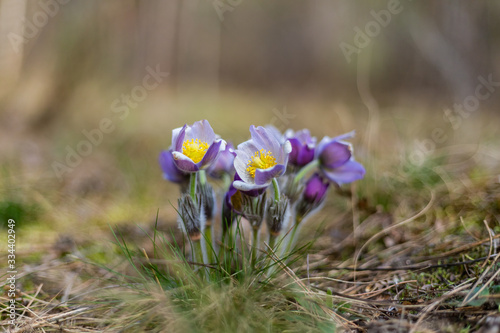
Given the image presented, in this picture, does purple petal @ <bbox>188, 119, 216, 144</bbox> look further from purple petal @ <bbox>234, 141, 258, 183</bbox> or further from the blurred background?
the blurred background

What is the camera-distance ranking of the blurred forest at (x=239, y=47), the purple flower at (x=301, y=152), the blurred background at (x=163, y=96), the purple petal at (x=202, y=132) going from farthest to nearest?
the blurred forest at (x=239, y=47)
the blurred background at (x=163, y=96)
the purple flower at (x=301, y=152)
the purple petal at (x=202, y=132)

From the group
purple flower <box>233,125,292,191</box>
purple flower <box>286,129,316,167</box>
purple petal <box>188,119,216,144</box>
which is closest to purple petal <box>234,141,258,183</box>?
purple flower <box>233,125,292,191</box>

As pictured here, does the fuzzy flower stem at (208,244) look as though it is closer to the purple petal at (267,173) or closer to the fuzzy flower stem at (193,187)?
the fuzzy flower stem at (193,187)

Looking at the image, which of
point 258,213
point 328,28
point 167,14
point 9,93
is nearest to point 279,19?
point 328,28

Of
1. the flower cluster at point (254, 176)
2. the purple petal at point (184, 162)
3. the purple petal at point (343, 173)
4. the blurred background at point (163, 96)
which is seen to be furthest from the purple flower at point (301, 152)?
the blurred background at point (163, 96)

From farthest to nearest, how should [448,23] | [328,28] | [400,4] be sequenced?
[328,28] → [400,4] → [448,23]

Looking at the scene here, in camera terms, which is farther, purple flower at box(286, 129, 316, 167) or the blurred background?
the blurred background

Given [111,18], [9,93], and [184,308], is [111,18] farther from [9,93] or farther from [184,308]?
[184,308]
